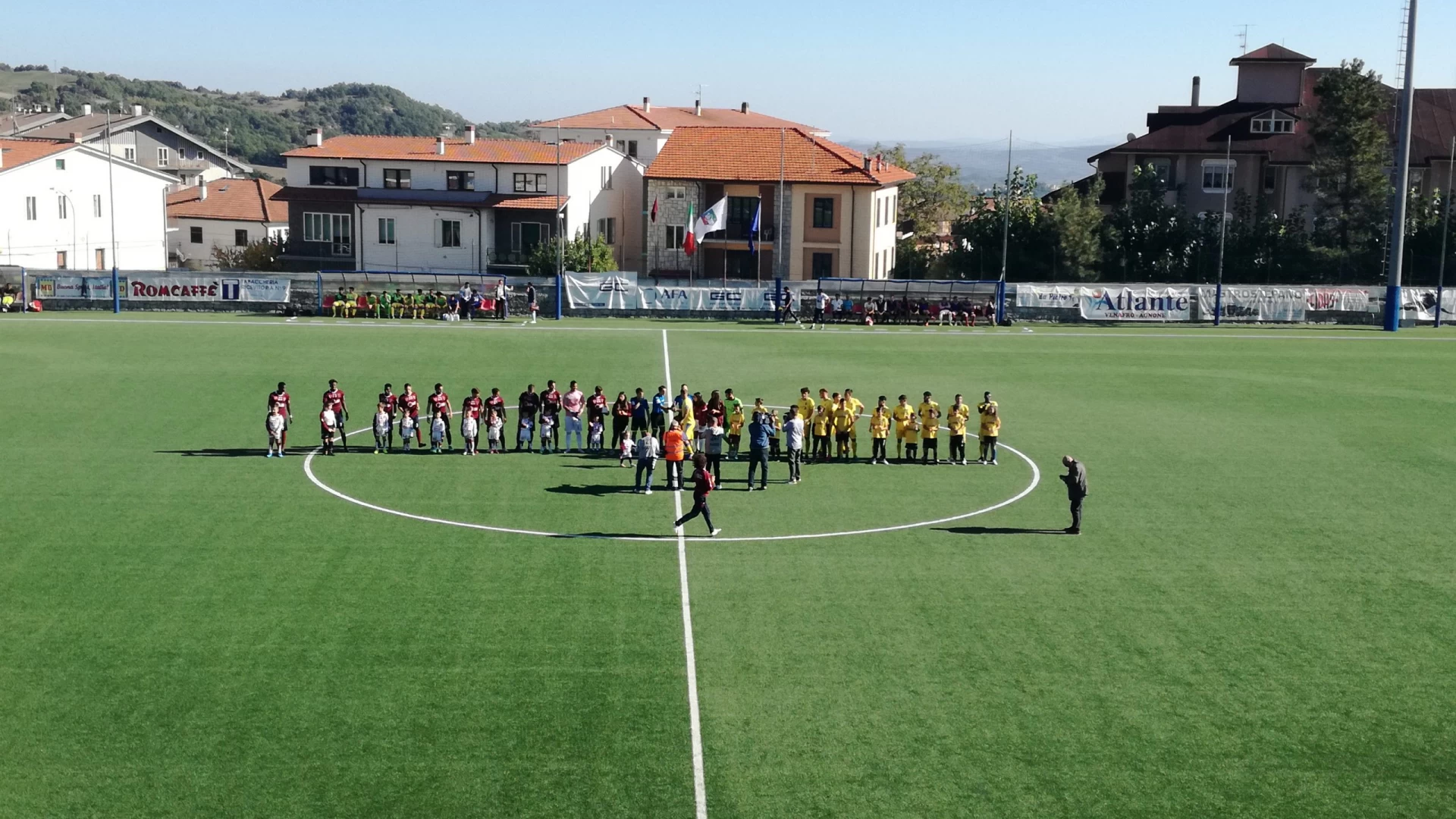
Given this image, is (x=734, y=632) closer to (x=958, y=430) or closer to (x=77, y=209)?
(x=958, y=430)

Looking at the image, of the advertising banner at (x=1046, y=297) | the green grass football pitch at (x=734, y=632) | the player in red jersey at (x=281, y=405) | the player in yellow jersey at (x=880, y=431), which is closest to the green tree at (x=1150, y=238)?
the advertising banner at (x=1046, y=297)

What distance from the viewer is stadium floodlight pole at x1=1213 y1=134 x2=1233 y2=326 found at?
213ft

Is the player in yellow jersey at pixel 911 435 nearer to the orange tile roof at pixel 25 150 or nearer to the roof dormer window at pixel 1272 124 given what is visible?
the roof dormer window at pixel 1272 124

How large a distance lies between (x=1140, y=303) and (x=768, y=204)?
2344 centimetres

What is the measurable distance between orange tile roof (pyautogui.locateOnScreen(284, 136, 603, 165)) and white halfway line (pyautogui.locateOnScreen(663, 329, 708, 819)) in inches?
2276

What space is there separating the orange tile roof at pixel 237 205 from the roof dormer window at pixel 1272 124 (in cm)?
6640

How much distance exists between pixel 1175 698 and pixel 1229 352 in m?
39.2

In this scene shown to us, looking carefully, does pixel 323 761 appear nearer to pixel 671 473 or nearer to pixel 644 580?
pixel 644 580

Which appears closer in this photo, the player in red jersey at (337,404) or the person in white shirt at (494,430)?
the player in red jersey at (337,404)

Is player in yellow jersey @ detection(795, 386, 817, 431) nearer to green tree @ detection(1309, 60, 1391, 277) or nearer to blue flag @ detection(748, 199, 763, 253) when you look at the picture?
blue flag @ detection(748, 199, 763, 253)

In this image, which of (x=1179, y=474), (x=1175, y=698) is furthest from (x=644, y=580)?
(x=1179, y=474)

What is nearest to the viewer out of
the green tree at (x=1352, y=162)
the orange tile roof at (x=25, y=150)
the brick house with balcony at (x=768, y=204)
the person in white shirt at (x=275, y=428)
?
the person in white shirt at (x=275, y=428)

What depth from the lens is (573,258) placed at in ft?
235

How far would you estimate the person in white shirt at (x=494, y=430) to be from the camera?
31500 millimetres
